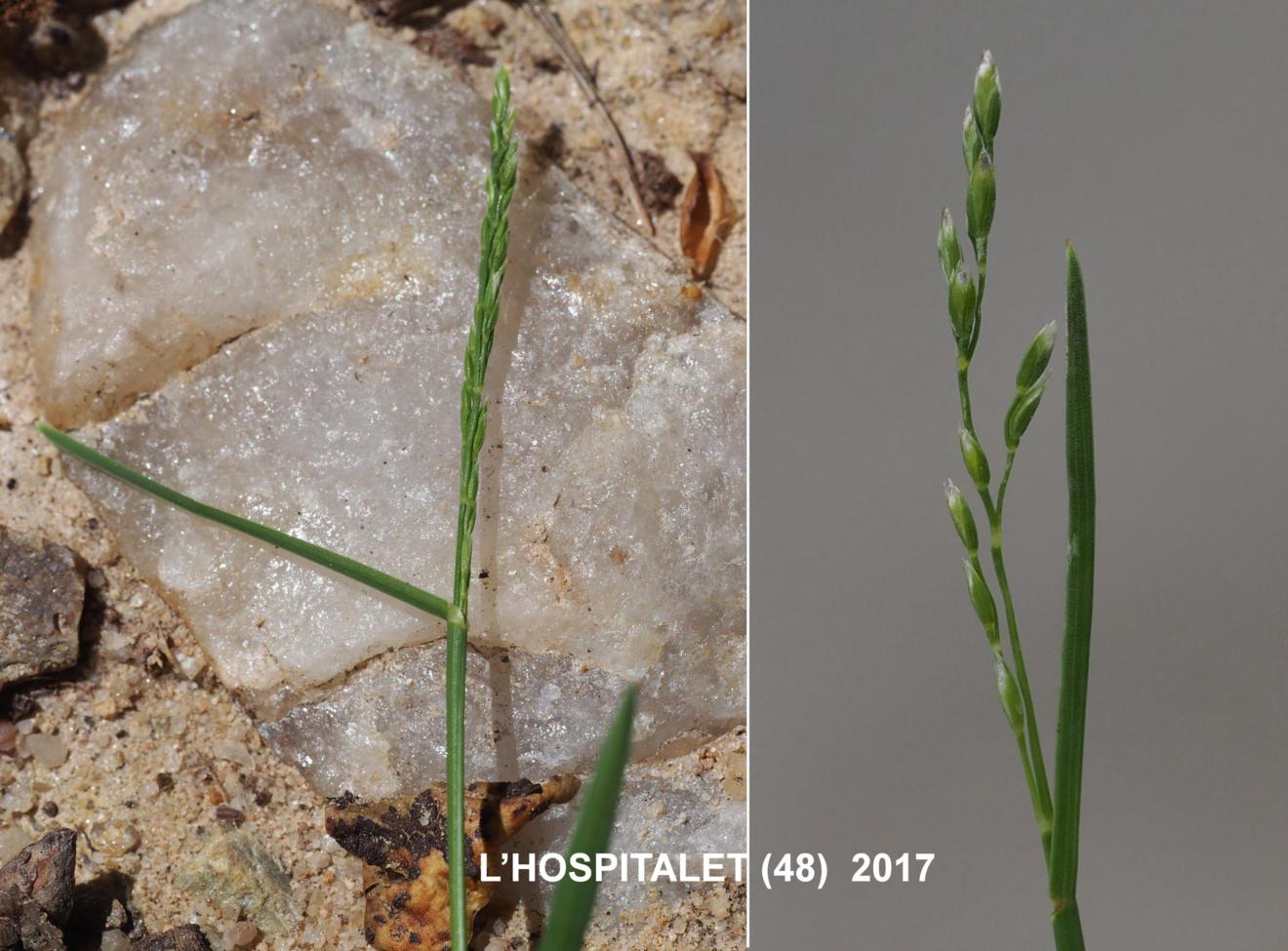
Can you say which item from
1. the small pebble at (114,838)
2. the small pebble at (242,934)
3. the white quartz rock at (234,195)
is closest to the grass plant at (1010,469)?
the white quartz rock at (234,195)

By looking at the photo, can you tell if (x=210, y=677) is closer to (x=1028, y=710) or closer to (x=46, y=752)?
(x=46, y=752)

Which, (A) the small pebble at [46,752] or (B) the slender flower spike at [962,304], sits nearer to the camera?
(B) the slender flower spike at [962,304]

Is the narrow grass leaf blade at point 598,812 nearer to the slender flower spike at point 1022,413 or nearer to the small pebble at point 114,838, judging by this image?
the slender flower spike at point 1022,413

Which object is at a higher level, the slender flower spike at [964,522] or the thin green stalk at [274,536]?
the slender flower spike at [964,522]

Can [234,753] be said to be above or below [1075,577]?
below

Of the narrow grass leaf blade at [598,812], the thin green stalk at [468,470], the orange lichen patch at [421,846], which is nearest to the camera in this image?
the narrow grass leaf blade at [598,812]

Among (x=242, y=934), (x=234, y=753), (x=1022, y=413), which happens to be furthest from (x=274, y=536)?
(x=1022, y=413)
